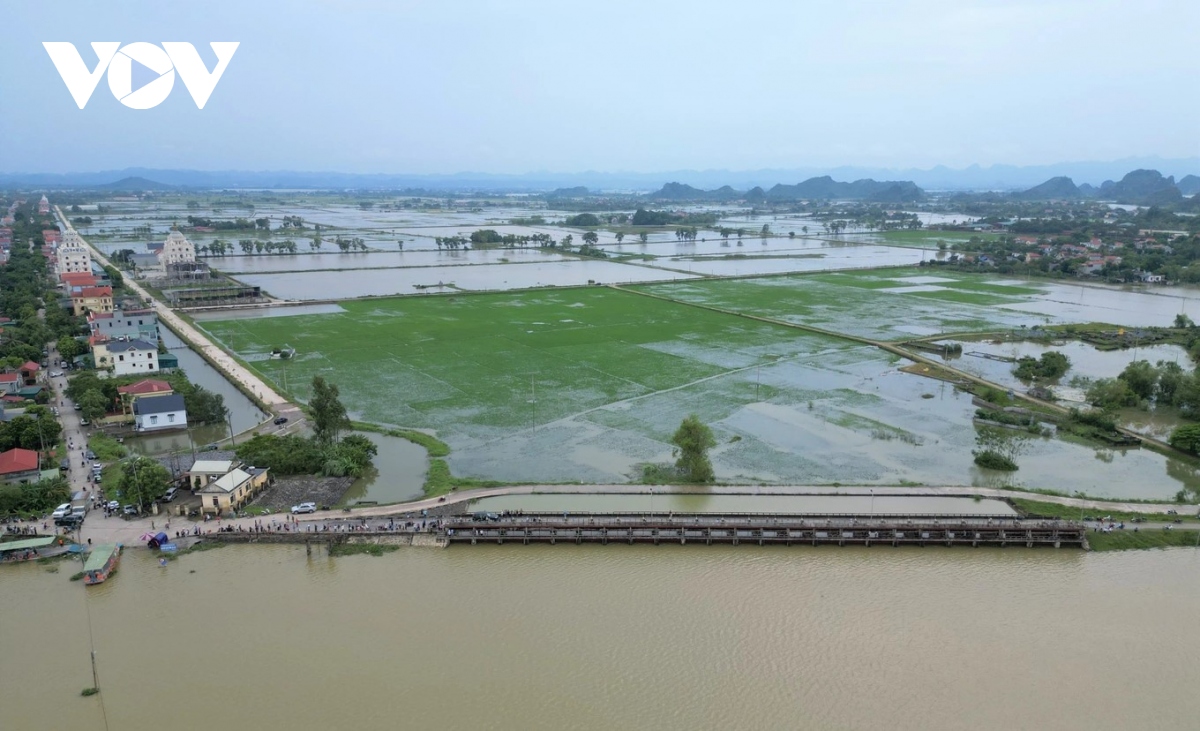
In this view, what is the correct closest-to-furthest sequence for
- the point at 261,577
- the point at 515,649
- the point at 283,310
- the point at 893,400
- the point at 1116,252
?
1. the point at 515,649
2. the point at 261,577
3. the point at 893,400
4. the point at 283,310
5. the point at 1116,252

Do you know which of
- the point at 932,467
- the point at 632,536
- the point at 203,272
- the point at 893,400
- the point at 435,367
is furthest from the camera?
the point at 203,272

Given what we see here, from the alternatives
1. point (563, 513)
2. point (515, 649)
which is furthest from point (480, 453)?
point (515, 649)

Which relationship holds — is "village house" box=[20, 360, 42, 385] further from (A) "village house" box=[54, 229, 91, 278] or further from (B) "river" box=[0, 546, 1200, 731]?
(A) "village house" box=[54, 229, 91, 278]

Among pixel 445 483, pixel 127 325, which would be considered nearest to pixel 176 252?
pixel 127 325

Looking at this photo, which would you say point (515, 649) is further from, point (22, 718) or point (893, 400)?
point (893, 400)

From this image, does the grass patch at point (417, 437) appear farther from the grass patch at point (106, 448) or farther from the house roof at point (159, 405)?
the grass patch at point (106, 448)

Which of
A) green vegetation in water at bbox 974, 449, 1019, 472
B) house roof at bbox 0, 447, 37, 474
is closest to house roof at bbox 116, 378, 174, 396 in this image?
house roof at bbox 0, 447, 37, 474

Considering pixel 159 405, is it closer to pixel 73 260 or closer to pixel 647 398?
pixel 647 398

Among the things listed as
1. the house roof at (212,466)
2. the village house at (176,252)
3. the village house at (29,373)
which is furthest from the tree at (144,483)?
the village house at (176,252)
